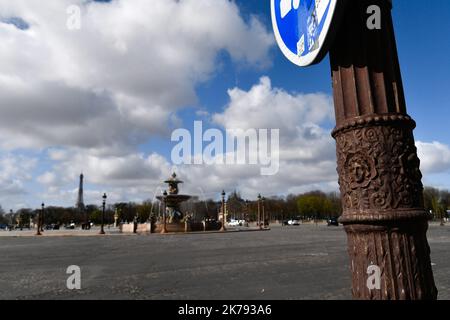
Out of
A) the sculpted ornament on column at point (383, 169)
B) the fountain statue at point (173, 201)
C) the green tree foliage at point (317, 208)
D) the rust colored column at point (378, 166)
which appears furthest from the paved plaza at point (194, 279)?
the green tree foliage at point (317, 208)

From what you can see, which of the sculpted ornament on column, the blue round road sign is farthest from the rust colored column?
the blue round road sign

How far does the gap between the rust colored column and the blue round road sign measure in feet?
0.48

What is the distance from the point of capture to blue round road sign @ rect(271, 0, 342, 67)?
73.8 inches

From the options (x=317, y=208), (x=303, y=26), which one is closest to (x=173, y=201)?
(x=303, y=26)

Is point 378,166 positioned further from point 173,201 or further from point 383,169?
point 173,201

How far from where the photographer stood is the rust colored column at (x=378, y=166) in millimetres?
1767

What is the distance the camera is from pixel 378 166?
1821 millimetres

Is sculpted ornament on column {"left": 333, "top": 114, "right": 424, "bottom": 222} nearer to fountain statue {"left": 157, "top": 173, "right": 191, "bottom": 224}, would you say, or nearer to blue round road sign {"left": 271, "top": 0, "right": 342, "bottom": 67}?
blue round road sign {"left": 271, "top": 0, "right": 342, "bottom": 67}

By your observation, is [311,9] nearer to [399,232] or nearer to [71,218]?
[399,232]

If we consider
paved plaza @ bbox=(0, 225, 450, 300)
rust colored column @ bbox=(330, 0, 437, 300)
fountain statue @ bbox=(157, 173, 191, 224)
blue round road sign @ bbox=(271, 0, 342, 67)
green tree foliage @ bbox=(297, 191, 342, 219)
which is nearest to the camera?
rust colored column @ bbox=(330, 0, 437, 300)

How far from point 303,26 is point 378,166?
0.91 m
